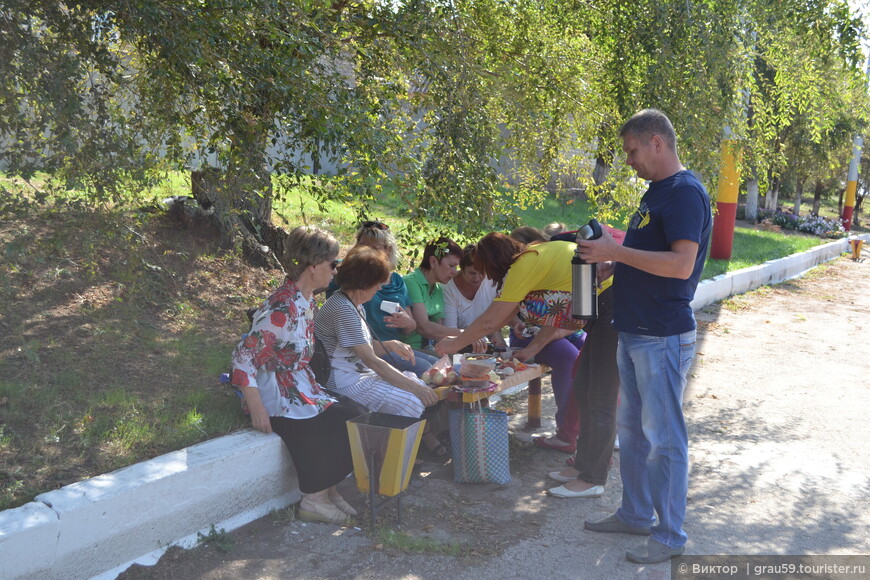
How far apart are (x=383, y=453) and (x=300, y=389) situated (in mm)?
535

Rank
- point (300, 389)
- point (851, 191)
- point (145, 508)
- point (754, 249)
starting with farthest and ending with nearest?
1. point (851, 191)
2. point (754, 249)
3. point (300, 389)
4. point (145, 508)

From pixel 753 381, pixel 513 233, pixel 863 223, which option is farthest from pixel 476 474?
pixel 863 223

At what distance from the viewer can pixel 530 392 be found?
5.58m

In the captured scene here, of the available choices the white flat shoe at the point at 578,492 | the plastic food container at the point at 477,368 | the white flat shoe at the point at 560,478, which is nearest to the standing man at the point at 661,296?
the white flat shoe at the point at 578,492

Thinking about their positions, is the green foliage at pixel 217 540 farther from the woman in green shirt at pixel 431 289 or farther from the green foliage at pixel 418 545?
the woman in green shirt at pixel 431 289

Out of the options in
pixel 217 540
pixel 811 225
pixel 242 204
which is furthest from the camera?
pixel 811 225

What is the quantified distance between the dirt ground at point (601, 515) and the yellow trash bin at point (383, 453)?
210 millimetres

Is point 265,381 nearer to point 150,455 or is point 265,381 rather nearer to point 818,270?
point 150,455

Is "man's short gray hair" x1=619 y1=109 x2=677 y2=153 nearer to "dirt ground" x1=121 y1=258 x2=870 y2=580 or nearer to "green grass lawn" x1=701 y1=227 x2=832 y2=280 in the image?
"dirt ground" x1=121 y1=258 x2=870 y2=580

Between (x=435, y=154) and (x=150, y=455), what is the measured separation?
2722 millimetres

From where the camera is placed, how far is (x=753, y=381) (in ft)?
23.5

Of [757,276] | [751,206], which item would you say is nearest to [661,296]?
[757,276]

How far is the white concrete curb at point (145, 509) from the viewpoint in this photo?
10.2ft

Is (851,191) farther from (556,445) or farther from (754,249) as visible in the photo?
(556,445)
